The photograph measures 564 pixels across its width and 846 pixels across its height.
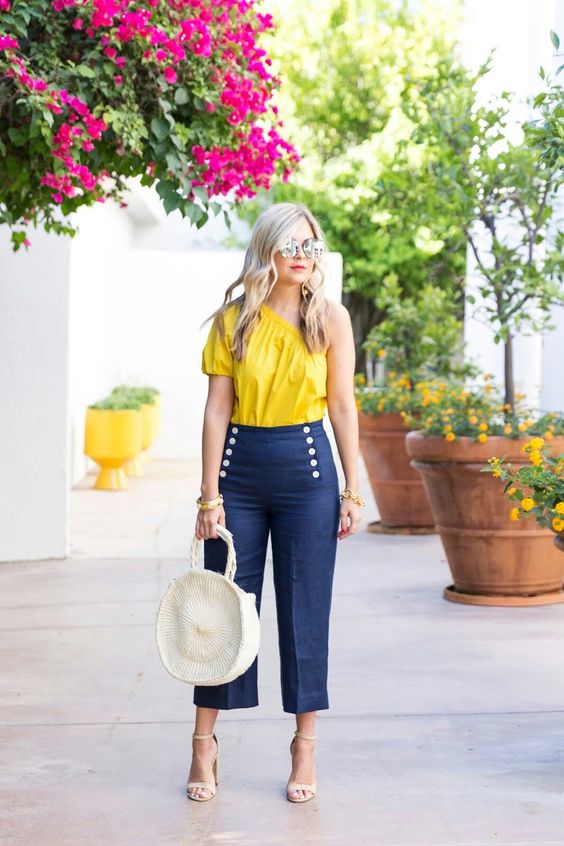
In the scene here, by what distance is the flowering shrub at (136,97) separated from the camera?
5016 mm

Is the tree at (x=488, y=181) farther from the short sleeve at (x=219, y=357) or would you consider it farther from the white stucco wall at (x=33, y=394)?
the short sleeve at (x=219, y=357)

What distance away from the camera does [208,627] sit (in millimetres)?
3686

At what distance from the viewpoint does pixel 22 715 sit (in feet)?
15.7

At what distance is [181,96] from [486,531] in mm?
2754

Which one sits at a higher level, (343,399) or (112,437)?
(343,399)

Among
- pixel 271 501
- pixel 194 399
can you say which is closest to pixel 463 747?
pixel 271 501

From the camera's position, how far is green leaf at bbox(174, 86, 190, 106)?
5266 millimetres

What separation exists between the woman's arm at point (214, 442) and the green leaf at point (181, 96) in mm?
1802

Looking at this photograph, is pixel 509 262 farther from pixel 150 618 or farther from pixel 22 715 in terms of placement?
pixel 22 715

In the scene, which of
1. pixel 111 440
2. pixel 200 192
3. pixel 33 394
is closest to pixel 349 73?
pixel 111 440

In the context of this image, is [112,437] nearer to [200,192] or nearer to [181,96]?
[200,192]

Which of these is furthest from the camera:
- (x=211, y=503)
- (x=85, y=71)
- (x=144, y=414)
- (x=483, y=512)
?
(x=144, y=414)

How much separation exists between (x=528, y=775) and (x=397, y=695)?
1.02 m

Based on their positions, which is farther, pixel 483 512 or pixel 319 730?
pixel 483 512
